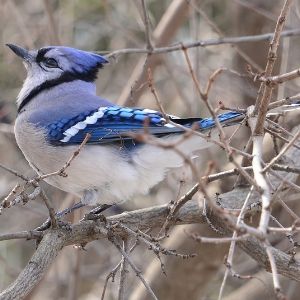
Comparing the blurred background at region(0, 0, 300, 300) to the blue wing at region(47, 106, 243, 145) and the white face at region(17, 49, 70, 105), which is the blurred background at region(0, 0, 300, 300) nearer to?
the white face at region(17, 49, 70, 105)

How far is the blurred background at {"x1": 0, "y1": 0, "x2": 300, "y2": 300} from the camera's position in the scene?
4586mm

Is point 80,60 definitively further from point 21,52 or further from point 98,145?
point 98,145

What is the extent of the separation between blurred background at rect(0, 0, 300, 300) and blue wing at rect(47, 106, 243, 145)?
2.48 ft

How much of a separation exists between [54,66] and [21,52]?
0.19 meters

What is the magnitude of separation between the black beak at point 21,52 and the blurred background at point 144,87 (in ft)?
2.06

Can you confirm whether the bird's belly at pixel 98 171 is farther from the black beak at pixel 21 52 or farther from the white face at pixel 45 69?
the black beak at pixel 21 52

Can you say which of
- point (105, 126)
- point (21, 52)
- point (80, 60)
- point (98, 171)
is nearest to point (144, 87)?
point (80, 60)

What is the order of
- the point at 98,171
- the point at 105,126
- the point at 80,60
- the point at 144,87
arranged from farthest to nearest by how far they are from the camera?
the point at 144,87 < the point at 80,60 < the point at 105,126 < the point at 98,171

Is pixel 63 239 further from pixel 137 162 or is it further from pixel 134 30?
pixel 134 30

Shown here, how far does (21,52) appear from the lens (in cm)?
414

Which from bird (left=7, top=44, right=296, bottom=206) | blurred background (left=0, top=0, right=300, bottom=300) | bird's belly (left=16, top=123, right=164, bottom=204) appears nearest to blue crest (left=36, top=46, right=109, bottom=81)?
bird (left=7, top=44, right=296, bottom=206)

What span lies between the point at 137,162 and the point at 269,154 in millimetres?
805

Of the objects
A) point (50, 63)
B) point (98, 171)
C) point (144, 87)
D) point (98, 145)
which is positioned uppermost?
point (50, 63)

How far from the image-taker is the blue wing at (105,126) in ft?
11.6
